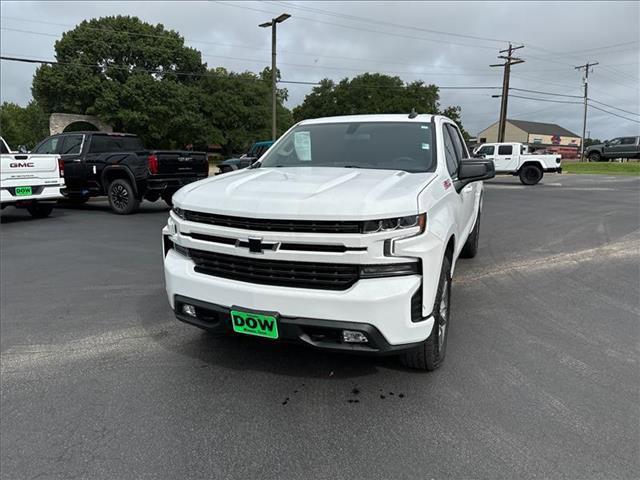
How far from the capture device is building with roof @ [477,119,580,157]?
4063 inches

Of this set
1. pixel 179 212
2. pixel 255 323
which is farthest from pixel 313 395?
pixel 179 212

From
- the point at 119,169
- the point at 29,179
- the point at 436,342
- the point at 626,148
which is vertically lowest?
the point at 436,342

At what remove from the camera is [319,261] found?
2.73 metres

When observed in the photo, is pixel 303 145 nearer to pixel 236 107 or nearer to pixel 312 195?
pixel 312 195

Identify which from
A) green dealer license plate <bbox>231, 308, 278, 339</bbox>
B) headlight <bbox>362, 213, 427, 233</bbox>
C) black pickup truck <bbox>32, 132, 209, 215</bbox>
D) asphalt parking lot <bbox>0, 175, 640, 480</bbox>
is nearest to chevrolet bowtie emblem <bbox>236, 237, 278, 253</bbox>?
green dealer license plate <bbox>231, 308, 278, 339</bbox>

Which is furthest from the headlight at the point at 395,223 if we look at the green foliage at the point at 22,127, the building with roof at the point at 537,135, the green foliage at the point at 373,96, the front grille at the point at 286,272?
the building with roof at the point at 537,135

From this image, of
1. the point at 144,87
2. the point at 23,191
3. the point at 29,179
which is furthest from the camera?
the point at 144,87

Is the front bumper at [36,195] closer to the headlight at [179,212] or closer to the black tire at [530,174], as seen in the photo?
the headlight at [179,212]

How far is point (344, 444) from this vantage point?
8.50ft

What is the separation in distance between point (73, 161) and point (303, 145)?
9709mm

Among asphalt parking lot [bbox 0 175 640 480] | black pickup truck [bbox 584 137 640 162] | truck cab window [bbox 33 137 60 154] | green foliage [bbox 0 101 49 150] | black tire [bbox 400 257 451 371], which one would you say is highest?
green foliage [bbox 0 101 49 150]

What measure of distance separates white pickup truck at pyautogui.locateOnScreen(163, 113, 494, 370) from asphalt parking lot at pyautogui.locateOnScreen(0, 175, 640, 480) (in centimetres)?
45

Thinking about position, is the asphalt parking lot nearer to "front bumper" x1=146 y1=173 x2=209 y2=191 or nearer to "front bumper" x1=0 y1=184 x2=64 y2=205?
"front bumper" x1=0 y1=184 x2=64 y2=205

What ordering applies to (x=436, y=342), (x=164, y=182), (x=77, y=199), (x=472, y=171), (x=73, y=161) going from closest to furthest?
(x=436, y=342), (x=472, y=171), (x=164, y=182), (x=73, y=161), (x=77, y=199)
